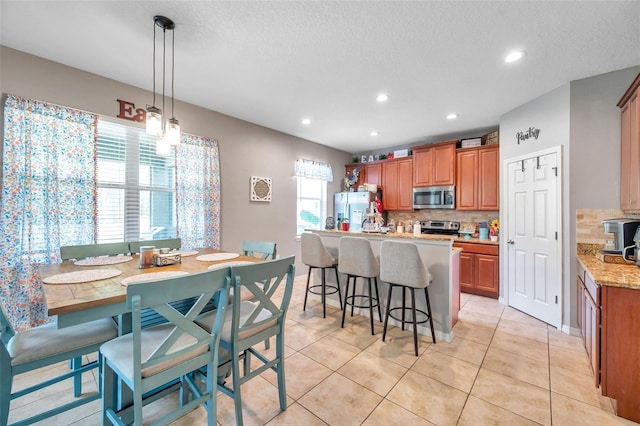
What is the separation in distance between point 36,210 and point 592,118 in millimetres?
5438

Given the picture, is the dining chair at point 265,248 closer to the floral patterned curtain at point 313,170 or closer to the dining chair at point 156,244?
the dining chair at point 156,244

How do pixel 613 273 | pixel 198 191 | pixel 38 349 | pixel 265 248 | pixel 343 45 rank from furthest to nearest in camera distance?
1. pixel 198 191
2. pixel 265 248
3. pixel 343 45
4. pixel 613 273
5. pixel 38 349

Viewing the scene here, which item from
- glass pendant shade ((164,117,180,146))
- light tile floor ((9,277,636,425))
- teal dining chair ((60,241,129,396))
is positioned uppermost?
glass pendant shade ((164,117,180,146))

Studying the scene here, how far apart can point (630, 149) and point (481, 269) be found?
2.26 meters

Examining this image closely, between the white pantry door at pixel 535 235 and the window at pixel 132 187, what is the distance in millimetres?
4473

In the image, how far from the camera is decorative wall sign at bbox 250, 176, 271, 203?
4.16 m

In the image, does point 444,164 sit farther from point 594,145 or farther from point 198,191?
point 198,191

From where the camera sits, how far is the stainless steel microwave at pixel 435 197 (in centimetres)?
457

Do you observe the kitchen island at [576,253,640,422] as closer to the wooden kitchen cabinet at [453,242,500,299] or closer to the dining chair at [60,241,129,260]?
the wooden kitchen cabinet at [453,242,500,299]

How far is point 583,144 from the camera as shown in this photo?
2.71 m

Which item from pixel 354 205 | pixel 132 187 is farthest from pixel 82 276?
pixel 354 205

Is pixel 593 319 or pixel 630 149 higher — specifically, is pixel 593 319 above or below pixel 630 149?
below

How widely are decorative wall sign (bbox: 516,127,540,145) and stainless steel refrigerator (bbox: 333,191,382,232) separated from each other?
2457 mm

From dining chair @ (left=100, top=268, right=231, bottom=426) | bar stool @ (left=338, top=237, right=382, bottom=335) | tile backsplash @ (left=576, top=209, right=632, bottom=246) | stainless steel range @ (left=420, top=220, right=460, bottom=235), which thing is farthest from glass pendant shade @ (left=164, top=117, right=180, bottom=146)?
stainless steel range @ (left=420, top=220, right=460, bottom=235)
